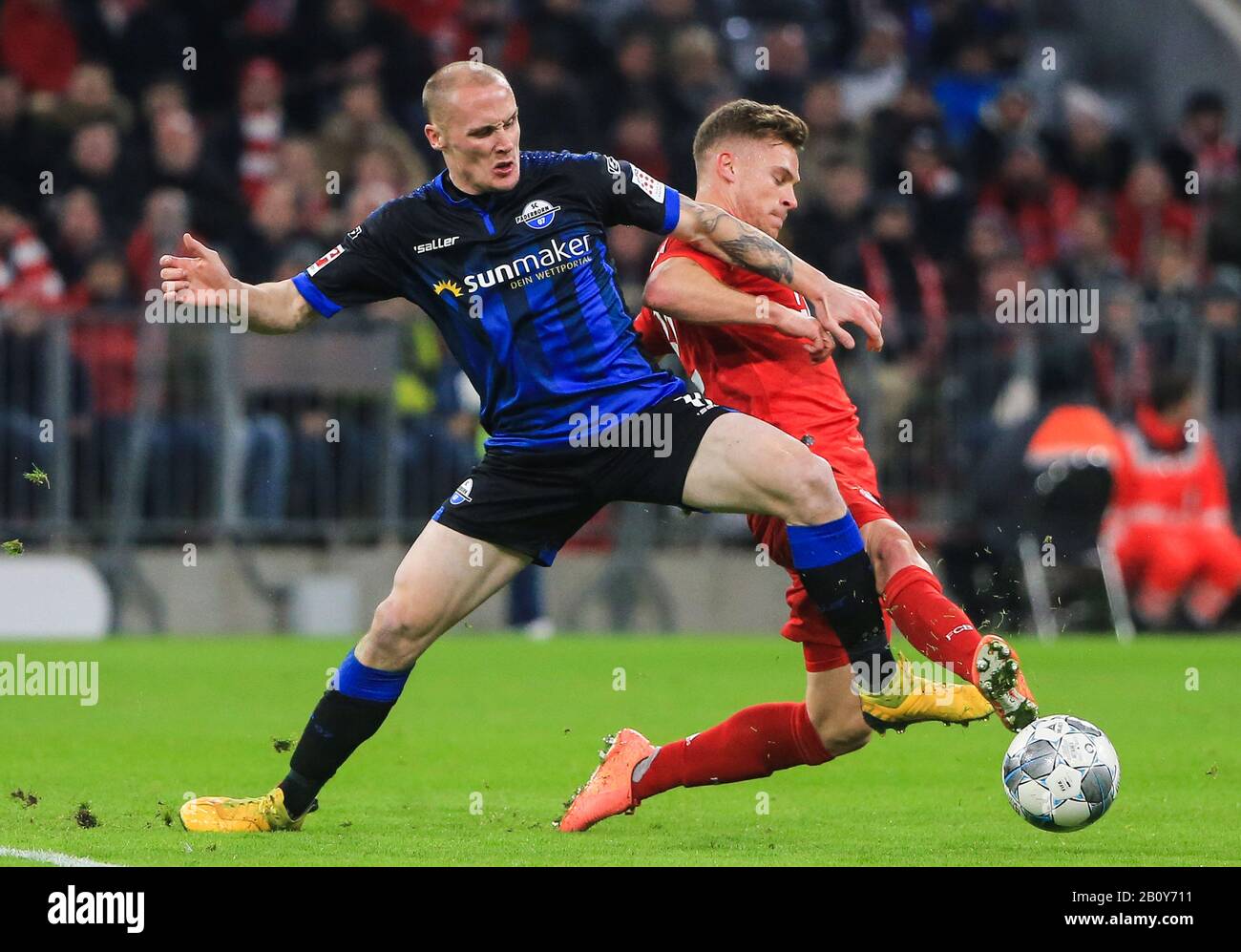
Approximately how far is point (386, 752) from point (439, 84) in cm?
342

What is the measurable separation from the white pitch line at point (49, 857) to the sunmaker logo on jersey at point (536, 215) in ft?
7.23

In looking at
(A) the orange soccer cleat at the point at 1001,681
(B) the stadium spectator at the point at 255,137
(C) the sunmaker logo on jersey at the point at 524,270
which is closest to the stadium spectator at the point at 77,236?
(B) the stadium spectator at the point at 255,137

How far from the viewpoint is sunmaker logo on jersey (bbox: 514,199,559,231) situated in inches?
263

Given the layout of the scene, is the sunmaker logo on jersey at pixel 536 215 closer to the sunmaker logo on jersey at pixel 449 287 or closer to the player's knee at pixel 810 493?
the sunmaker logo on jersey at pixel 449 287

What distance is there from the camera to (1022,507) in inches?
567

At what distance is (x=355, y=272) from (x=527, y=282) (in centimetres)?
55

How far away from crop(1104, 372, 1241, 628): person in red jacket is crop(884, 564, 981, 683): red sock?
838cm

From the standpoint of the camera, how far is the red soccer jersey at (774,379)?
23.3ft

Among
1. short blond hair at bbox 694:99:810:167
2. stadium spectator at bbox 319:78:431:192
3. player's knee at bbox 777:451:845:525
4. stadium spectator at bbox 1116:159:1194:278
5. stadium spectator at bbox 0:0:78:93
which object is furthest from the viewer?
stadium spectator at bbox 1116:159:1194:278

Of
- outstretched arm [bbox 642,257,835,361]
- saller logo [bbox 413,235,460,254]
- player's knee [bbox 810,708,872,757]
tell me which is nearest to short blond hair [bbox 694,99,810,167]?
outstretched arm [bbox 642,257,835,361]

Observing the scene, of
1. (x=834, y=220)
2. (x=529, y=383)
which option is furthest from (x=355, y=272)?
(x=834, y=220)

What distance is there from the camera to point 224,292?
6.71 meters

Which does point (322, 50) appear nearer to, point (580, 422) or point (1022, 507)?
point (1022, 507)

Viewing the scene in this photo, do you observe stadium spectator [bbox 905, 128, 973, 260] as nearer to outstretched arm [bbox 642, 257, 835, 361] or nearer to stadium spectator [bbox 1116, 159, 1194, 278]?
stadium spectator [bbox 1116, 159, 1194, 278]
